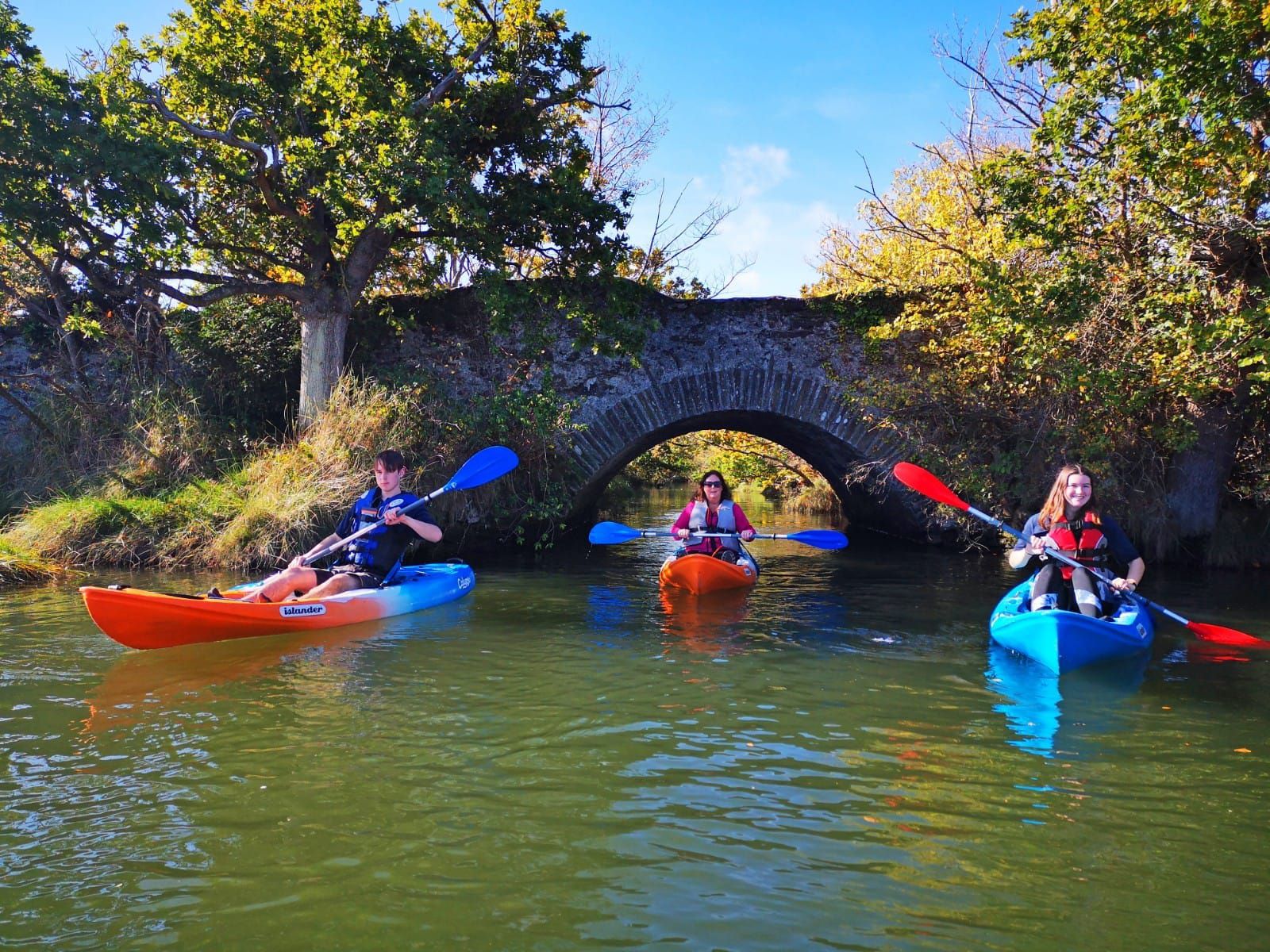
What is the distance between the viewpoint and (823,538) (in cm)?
831

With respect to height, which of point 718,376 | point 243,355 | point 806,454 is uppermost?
point 243,355

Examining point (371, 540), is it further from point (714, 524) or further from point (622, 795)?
point (622, 795)

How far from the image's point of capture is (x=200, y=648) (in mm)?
5664

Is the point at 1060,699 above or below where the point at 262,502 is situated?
below

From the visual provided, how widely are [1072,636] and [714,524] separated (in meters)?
3.66

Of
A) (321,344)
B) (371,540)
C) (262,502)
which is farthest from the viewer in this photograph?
(321,344)

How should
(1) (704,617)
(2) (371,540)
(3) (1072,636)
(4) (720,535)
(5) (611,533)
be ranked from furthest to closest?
(5) (611,533) < (4) (720,535) < (1) (704,617) < (2) (371,540) < (3) (1072,636)

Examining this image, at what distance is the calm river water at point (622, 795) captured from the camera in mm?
2461

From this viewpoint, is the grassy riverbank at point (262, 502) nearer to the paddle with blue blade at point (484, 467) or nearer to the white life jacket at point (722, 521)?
the paddle with blue blade at point (484, 467)

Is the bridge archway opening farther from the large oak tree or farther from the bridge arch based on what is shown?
the large oak tree

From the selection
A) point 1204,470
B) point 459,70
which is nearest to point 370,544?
point 459,70

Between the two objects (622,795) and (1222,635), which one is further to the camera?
(1222,635)

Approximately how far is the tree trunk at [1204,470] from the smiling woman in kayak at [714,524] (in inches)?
201

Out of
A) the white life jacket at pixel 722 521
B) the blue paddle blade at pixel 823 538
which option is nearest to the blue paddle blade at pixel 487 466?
the white life jacket at pixel 722 521
